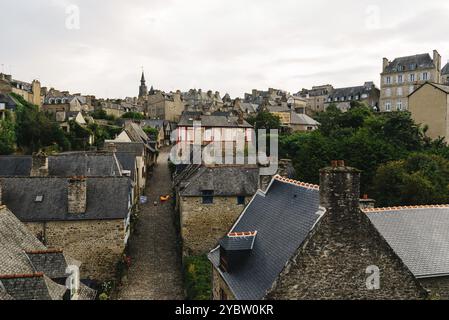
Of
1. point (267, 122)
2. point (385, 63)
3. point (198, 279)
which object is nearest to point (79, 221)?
point (198, 279)

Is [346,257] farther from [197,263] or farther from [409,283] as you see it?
[197,263]

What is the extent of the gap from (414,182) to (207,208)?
12.5 m

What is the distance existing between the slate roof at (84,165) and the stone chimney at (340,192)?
22.3m

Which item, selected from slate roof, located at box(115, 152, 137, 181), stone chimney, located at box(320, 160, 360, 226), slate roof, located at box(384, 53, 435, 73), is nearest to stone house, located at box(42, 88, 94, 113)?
slate roof, located at box(115, 152, 137, 181)

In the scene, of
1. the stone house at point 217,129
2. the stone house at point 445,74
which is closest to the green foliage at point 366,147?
the stone house at point 217,129

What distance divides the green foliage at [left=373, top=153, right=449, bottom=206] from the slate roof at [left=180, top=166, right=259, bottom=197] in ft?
27.3

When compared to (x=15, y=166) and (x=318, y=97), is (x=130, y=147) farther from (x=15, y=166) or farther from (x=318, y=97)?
(x=318, y=97)

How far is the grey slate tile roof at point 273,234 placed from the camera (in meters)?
11.7

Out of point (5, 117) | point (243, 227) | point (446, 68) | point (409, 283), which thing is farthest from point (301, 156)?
point (446, 68)

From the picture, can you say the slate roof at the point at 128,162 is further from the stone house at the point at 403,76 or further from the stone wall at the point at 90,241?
the stone house at the point at 403,76

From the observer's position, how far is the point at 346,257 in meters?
11.6

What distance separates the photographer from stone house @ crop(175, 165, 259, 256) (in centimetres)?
2578

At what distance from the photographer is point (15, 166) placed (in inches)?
1320
